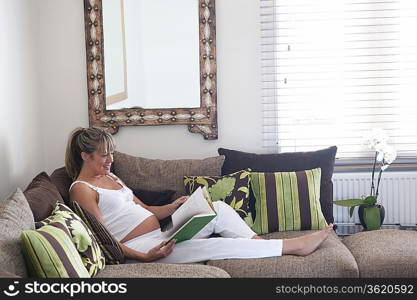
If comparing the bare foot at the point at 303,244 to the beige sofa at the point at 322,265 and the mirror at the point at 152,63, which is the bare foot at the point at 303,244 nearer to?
the beige sofa at the point at 322,265

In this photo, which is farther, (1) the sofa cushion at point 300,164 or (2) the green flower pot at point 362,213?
(2) the green flower pot at point 362,213

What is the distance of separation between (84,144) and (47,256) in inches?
44.2

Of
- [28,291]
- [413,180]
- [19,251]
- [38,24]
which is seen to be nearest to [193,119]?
[38,24]

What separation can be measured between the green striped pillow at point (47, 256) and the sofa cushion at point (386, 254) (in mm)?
1468

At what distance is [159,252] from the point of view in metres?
3.24

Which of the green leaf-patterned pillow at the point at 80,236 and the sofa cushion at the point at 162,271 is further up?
the green leaf-patterned pillow at the point at 80,236

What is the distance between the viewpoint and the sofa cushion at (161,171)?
4.04 m

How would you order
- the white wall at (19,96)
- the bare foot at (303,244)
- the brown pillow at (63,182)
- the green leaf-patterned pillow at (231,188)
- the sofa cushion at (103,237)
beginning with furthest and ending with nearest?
1. the green leaf-patterned pillow at (231,188)
2. the white wall at (19,96)
3. the brown pillow at (63,182)
4. the bare foot at (303,244)
5. the sofa cushion at (103,237)

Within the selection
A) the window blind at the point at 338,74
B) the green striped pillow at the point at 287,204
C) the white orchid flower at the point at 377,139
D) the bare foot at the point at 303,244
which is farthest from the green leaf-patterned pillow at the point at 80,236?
the white orchid flower at the point at 377,139

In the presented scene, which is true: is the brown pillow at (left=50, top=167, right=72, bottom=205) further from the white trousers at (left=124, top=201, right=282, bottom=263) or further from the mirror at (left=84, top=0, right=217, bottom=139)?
the mirror at (left=84, top=0, right=217, bottom=139)

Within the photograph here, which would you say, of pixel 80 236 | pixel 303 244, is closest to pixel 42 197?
pixel 80 236

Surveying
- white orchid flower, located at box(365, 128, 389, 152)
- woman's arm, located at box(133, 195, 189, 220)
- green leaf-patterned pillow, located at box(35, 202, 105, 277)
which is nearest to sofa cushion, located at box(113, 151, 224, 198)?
woman's arm, located at box(133, 195, 189, 220)

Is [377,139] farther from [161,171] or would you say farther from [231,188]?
[161,171]

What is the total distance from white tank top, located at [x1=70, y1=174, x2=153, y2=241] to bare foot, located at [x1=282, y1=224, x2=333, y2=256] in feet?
2.53
